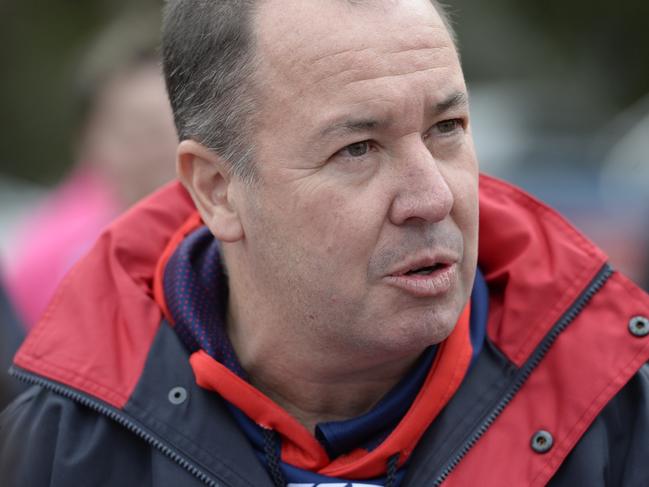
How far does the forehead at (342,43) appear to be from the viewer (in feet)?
8.92

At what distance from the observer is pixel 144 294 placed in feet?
10.6

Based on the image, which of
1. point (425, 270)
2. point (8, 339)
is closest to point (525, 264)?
point (425, 270)

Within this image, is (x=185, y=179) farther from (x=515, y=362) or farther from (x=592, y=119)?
(x=592, y=119)

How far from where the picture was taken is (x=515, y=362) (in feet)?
9.66

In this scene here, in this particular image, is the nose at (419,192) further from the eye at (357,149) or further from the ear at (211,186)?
the ear at (211,186)

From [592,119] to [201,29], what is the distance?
12341 millimetres

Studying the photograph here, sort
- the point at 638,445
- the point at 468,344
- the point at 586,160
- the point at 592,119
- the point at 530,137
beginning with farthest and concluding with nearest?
the point at 592,119
the point at 530,137
the point at 586,160
the point at 468,344
the point at 638,445

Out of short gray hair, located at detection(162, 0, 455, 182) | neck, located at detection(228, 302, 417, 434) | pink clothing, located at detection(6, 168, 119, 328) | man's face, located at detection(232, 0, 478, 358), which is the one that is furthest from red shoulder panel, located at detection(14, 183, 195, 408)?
pink clothing, located at detection(6, 168, 119, 328)

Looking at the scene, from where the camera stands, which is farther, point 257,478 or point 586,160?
point 586,160

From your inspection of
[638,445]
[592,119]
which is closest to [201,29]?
[638,445]

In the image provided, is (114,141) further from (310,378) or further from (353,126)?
(353,126)

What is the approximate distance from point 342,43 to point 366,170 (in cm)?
31

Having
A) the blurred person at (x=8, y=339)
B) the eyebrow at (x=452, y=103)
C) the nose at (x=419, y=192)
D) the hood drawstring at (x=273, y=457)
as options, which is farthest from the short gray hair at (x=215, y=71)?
the blurred person at (x=8, y=339)

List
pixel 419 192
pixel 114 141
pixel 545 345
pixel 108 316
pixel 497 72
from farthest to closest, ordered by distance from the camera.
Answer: pixel 497 72 < pixel 114 141 < pixel 108 316 < pixel 545 345 < pixel 419 192
